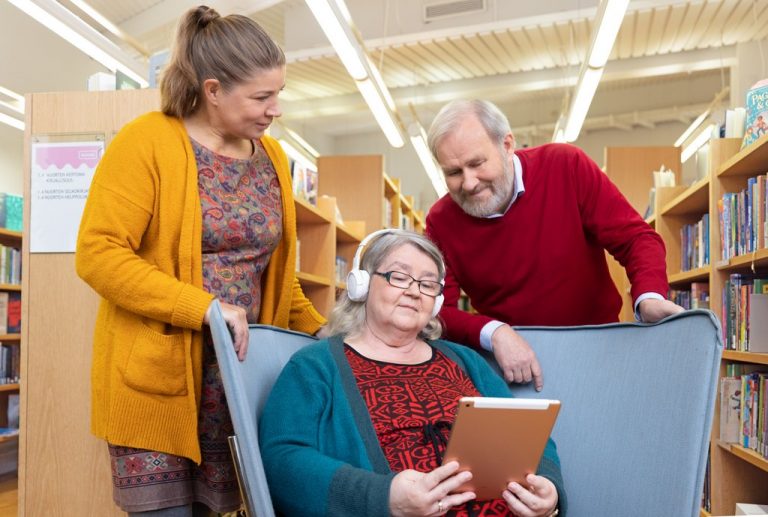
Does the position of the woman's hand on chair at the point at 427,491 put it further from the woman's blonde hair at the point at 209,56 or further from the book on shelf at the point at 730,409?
the book on shelf at the point at 730,409

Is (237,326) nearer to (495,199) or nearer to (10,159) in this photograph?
(495,199)

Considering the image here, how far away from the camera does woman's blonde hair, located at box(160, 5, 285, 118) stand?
1.60m

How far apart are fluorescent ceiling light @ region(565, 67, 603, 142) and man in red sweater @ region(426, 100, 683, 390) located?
3.29 meters

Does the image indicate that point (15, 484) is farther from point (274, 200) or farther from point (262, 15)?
point (262, 15)

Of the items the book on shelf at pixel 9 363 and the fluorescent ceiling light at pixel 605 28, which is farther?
the book on shelf at pixel 9 363

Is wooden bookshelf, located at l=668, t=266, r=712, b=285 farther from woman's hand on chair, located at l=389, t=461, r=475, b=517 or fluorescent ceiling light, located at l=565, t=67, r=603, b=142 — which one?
woman's hand on chair, located at l=389, t=461, r=475, b=517

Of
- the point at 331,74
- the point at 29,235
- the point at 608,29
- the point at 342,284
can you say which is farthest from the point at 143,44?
the point at 29,235

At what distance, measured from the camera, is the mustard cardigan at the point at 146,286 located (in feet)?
4.73

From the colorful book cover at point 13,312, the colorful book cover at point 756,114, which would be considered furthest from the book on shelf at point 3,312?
the colorful book cover at point 756,114

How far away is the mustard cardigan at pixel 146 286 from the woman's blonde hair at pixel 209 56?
0.34 feet

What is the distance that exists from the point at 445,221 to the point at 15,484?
13.4 ft

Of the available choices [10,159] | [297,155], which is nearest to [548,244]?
[10,159]

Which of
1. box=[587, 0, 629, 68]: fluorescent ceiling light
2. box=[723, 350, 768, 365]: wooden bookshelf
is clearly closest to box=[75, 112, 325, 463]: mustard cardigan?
box=[723, 350, 768, 365]: wooden bookshelf

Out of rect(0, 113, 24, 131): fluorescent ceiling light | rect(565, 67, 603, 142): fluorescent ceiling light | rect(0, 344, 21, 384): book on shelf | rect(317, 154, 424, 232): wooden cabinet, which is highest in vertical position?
rect(565, 67, 603, 142): fluorescent ceiling light
